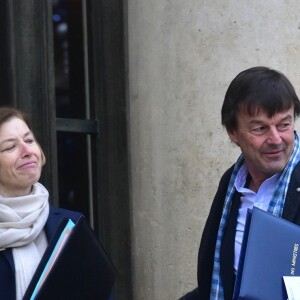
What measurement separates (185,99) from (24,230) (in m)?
1.80

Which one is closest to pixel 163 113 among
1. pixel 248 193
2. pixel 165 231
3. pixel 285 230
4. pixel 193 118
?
pixel 193 118

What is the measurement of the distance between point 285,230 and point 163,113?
2247 millimetres

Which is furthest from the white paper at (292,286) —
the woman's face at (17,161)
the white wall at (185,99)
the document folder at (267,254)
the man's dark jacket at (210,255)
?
the white wall at (185,99)

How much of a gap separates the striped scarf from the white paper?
0.36m

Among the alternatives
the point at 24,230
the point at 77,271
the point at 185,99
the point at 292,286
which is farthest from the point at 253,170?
the point at 185,99

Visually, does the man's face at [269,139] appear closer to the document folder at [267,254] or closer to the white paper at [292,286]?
the document folder at [267,254]

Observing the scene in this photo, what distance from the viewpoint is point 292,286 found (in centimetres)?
336

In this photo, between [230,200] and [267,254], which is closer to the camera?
[267,254]

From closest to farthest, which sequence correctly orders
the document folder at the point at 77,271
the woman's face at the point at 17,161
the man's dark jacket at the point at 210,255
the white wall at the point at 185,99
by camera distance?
the document folder at the point at 77,271 → the man's dark jacket at the point at 210,255 → the woman's face at the point at 17,161 → the white wall at the point at 185,99

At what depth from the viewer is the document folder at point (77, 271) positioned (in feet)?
11.7

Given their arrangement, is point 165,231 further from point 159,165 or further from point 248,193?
point 248,193

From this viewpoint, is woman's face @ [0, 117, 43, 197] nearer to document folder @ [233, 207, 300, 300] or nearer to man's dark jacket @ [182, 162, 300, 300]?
man's dark jacket @ [182, 162, 300, 300]

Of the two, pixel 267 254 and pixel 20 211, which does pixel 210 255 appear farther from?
pixel 20 211

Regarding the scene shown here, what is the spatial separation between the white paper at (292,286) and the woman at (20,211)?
1062mm
